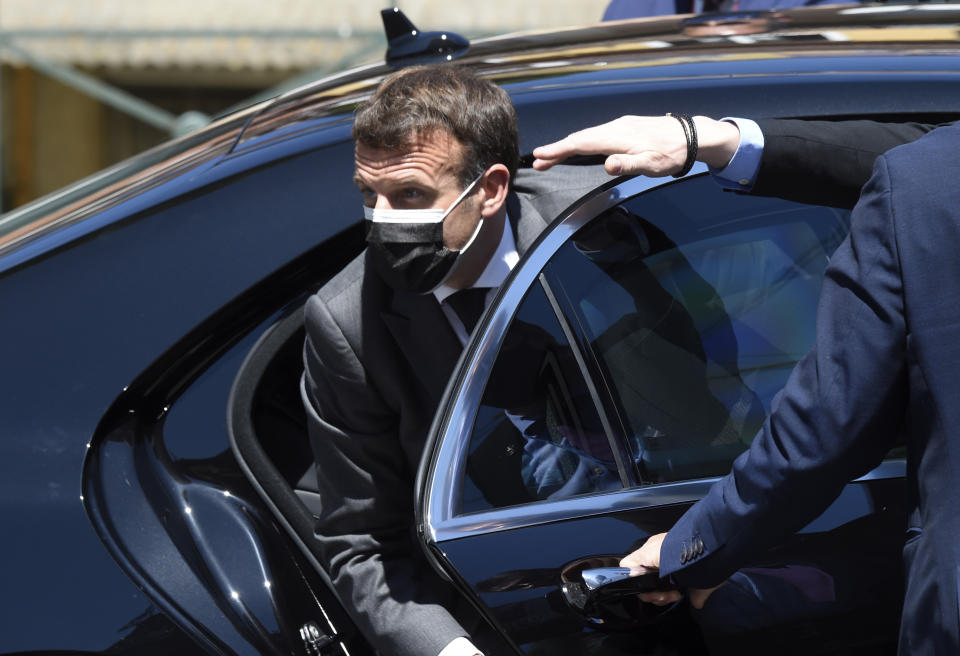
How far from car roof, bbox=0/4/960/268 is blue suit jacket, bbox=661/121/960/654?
526mm

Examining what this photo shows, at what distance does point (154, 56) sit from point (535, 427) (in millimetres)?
6353

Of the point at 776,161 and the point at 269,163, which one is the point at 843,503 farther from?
the point at 269,163

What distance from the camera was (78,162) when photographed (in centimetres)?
880

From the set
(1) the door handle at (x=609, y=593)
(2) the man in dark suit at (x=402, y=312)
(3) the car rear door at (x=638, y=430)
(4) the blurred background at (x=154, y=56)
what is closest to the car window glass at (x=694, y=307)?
(3) the car rear door at (x=638, y=430)

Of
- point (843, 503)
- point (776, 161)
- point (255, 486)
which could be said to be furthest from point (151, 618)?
point (776, 161)

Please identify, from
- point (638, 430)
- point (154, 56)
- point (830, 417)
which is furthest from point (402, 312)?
point (154, 56)

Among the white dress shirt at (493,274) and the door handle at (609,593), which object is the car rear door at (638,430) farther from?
the white dress shirt at (493,274)

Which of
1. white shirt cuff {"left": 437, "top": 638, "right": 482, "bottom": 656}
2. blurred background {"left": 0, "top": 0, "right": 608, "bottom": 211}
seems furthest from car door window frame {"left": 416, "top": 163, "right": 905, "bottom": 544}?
blurred background {"left": 0, "top": 0, "right": 608, "bottom": 211}

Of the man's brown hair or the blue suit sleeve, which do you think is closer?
the blue suit sleeve

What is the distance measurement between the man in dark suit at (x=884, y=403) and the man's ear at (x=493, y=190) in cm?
66

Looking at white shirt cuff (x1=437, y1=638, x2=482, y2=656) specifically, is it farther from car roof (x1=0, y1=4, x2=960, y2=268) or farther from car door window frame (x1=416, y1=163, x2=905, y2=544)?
car roof (x1=0, y1=4, x2=960, y2=268)

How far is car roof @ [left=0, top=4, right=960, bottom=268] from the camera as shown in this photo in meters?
1.79

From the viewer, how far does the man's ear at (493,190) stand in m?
1.90

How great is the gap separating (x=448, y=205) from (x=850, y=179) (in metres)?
0.63
